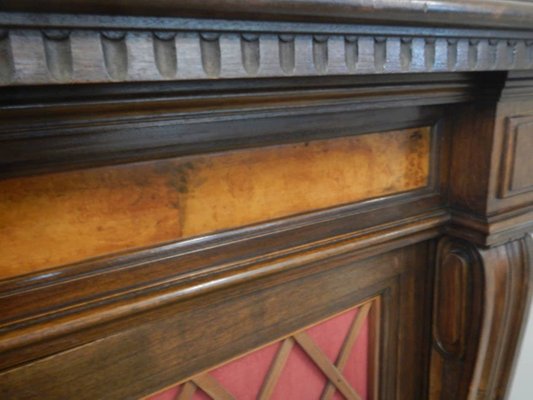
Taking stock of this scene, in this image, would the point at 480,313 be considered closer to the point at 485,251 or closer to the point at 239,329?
the point at 485,251

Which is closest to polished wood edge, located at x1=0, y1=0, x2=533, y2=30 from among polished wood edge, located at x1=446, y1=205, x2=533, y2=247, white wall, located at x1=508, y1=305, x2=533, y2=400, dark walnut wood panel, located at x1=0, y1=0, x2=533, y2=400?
dark walnut wood panel, located at x1=0, y1=0, x2=533, y2=400

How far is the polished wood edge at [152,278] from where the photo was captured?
0.33 m

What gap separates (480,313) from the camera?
566mm

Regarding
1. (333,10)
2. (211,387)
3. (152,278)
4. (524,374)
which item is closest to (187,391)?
(211,387)

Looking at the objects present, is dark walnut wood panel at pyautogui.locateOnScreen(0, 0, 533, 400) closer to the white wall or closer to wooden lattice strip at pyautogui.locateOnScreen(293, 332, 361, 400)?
wooden lattice strip at pyautogui.locateOnScreen(293, 332, 361, 400)

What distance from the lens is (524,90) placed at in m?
0.49

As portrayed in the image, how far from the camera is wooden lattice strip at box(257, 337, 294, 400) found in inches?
21.0

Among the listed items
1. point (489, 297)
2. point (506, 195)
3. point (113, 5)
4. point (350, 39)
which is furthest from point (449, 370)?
point (113, 5)

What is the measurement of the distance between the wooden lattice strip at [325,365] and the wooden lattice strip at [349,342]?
10mm

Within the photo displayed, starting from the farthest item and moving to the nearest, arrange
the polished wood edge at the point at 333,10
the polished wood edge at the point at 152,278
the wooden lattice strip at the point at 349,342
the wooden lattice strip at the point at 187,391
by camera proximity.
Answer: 1. the wooden lattice strip at the point at 349,342
2. the wooden lattice strip at the point at 187,391
3. the polished wood edge at the point at 152,278
4. the polished wood edge at the point at 333,10

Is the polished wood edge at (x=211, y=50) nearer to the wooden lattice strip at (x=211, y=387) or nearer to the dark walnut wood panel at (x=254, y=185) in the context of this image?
the dark walnut wood panel at (x=254, y=185)

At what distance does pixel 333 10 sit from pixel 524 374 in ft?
2.88

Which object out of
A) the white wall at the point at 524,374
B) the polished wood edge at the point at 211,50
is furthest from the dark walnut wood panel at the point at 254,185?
the white wall at the point at 524,374

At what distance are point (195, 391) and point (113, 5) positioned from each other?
1.39 ft
